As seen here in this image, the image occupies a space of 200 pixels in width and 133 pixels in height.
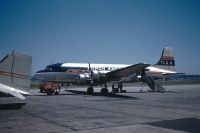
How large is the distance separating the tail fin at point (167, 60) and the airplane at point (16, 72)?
30.2m

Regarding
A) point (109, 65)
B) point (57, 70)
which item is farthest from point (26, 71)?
point (109, 65)

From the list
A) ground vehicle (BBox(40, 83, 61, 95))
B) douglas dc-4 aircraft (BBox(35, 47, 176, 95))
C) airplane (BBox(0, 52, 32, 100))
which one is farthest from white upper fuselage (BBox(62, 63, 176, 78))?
airplane (BBox(0, 52, 32, 100))

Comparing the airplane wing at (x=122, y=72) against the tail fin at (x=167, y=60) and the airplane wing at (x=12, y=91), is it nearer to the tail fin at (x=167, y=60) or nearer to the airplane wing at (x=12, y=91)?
the tail fin at (x=167, y=60)

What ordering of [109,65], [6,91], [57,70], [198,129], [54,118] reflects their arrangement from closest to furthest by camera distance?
[198,129] → [54,118] → [6,91] → [57,70] → [109,65]

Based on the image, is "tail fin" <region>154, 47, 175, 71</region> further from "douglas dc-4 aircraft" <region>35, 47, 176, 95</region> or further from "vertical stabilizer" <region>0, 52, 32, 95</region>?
"vertical stabilizer" <region>0, 52, 32, 95</region>

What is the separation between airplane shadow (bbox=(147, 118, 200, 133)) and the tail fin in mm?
31281

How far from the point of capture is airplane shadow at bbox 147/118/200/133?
382 inches

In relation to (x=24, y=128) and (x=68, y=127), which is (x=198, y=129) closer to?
(x=68, y=127)

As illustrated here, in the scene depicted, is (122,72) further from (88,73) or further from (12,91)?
(12,91)

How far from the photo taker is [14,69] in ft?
50.6

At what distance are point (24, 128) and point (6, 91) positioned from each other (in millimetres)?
4726

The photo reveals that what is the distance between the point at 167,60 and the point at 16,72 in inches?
1280

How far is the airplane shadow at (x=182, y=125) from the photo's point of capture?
382 inches

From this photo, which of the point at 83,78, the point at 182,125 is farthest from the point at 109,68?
the point at 182,125
